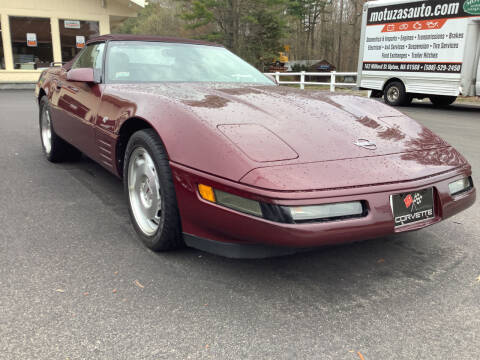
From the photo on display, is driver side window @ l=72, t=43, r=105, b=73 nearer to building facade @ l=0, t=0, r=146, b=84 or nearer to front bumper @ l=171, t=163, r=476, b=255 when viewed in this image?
front bumper @ l=171, t=163, r=476, b=255

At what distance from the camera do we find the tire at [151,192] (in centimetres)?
234

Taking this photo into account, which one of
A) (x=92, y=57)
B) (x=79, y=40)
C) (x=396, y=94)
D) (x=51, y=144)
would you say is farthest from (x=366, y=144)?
(x=79, y=40)

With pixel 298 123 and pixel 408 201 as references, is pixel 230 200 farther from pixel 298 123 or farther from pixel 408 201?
pixel 408 201

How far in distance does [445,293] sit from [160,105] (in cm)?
189

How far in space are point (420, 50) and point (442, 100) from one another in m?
2.09

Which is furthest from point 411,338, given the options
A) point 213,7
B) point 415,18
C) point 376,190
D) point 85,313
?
point 213,7

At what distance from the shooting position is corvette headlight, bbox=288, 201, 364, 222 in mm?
1889

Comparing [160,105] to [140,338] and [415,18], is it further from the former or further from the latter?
[415,18]

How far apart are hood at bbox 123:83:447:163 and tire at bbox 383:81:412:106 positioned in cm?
1052

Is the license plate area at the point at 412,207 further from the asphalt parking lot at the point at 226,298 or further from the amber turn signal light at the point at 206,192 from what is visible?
the amber turn signal light at the point at 206,192

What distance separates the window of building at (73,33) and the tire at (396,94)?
42.5 feet

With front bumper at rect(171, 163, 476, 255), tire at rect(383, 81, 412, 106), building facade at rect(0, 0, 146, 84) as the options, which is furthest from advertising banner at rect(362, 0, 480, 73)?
building facade at rect(0, 0, 146, 84)

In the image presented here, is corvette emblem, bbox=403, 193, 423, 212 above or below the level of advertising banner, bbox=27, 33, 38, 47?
below

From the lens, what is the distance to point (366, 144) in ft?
7.59
